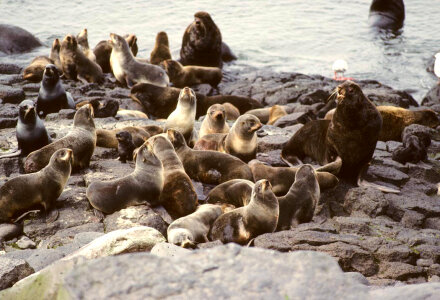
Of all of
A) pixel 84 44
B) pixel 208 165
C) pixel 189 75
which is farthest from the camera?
pixel 84 44

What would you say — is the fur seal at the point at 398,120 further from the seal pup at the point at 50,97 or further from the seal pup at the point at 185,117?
the seal pup at the point at 50,97

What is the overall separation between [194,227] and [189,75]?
8671 mm

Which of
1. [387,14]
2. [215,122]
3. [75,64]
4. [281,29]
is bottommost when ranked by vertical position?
[281,29]

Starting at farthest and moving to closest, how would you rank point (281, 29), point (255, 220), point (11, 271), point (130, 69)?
point (281, 29) → point (130, 69) → point (255, 220) → point (11, 271)

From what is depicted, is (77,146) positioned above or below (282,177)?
above

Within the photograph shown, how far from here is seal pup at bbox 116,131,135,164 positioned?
7.23 m

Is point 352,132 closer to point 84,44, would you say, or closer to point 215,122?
point 215,122

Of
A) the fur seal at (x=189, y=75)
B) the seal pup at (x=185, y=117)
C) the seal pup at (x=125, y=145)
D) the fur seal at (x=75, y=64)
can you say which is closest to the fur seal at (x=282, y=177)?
the seal pup at (x=125, y=145)

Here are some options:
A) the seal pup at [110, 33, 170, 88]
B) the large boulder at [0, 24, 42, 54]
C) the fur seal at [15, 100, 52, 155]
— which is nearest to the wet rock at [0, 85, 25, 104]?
the seal pup at [110, 33, 170, 88]

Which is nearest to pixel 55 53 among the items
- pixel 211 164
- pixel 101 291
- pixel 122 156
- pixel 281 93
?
pixel 281 93

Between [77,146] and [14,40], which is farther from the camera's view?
[14,40]

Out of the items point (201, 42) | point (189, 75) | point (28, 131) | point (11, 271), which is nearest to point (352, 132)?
point (28, 131)

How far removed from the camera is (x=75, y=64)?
12664 millimetres

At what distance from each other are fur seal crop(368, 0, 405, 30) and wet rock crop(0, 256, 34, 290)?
22.2m
